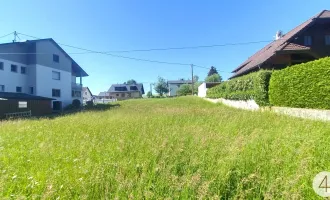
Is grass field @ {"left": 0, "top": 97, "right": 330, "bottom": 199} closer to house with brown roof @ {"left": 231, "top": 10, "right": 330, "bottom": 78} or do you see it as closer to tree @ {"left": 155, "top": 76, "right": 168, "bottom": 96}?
house with brown roof @ {"left": 231, "top": 10, "right": 330, "bottom": 78}

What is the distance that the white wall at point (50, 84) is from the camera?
Answer: 90.8 ft

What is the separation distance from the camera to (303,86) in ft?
31.0

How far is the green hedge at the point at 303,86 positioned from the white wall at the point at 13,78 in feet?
94.9

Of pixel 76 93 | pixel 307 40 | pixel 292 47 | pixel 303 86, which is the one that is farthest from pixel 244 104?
pixel 76 93

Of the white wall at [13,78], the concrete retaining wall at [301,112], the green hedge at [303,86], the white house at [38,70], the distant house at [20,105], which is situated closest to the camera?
the concrete retaining wall at [301,112]

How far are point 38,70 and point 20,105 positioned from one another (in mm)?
8204

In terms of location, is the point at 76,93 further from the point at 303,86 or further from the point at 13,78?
the point at 303,86

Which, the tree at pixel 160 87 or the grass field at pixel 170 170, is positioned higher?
the tree at pixel 160 87

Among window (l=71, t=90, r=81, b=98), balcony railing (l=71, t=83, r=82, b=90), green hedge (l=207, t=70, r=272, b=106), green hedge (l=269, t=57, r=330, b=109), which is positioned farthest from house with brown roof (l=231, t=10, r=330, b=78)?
window (l=71, t=90, r=81, b=98)

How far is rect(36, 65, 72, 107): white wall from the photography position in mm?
27672

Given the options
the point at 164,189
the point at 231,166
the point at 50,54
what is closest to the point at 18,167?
the point at 164,189

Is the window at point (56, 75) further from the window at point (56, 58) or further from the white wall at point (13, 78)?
the white wall at point (13, 78)

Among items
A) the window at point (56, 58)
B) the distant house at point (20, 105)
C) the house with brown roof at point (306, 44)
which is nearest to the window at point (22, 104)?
the distant house at point (20, 105)

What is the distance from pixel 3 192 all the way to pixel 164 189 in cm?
209
